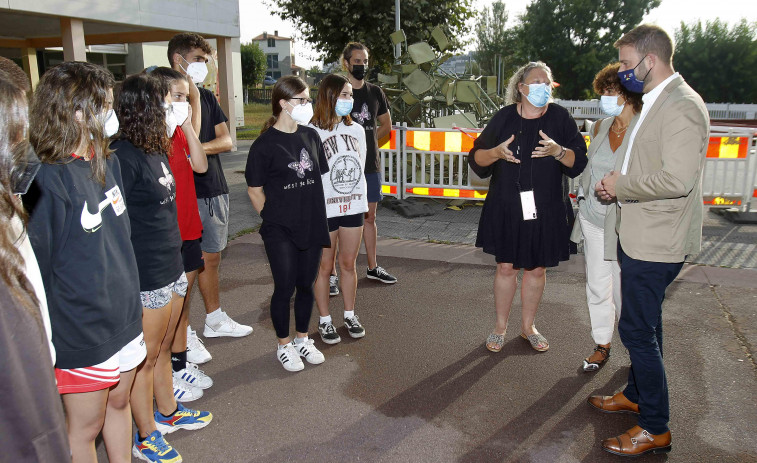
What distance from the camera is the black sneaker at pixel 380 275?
5.78 m

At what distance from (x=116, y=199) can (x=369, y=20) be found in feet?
60.1

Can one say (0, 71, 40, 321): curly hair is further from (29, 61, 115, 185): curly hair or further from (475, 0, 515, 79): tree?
(475, 0, 515, 79): tree

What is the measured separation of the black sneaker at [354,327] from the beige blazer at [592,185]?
174 cm

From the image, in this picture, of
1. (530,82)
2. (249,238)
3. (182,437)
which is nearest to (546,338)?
(530,82)

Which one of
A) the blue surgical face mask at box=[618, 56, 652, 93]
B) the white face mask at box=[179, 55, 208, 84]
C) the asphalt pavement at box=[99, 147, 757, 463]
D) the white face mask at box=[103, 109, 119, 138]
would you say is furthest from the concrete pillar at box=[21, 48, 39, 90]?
the blue surgical face mask at box=[618, 56, 652, 93]

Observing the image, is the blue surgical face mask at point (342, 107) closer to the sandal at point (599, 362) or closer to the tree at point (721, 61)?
the sandal at point (599, 362)

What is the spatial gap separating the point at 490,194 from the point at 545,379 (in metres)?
1.34

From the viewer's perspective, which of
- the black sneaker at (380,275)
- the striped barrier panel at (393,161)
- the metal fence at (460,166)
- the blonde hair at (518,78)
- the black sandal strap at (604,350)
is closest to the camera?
the blonde hair at (518,78)

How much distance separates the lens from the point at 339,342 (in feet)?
14.8

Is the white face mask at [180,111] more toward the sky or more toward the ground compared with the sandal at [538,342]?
more toward the sky

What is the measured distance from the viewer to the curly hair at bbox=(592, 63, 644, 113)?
11.7 ft

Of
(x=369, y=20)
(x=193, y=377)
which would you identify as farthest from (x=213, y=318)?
(x=369, y=20)

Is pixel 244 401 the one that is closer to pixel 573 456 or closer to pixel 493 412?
pixel 493 412

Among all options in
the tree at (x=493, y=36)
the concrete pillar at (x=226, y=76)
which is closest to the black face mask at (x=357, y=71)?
the concrete pillar at (x=226, y=76)
